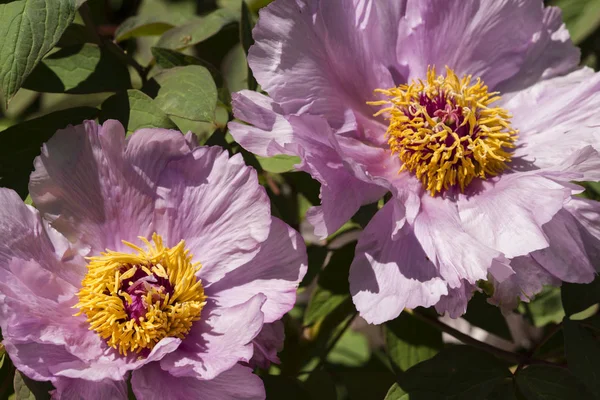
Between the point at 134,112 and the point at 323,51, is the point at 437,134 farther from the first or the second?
the point at 134,112

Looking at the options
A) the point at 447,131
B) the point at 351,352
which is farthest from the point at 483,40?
the point at 351,352

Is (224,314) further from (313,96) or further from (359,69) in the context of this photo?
(359,69)

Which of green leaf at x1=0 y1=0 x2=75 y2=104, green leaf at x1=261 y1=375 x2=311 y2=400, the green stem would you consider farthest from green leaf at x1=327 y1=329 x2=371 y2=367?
green leaf at x1=0 y1=0 x2=75 y2=104

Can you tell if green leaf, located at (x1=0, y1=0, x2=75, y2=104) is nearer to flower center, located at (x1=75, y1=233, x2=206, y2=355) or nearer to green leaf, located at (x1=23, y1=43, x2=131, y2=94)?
green leaf, located at (x1=23, y1=43, x2=131, y2=94)

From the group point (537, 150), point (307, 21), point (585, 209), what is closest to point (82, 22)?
point (307, 21)

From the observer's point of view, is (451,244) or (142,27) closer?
(451,244)

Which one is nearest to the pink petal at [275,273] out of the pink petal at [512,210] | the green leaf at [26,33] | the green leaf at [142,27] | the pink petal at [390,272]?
the pink petal at [390,272]
